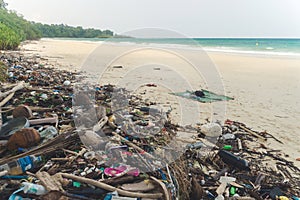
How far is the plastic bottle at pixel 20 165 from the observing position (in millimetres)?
2078

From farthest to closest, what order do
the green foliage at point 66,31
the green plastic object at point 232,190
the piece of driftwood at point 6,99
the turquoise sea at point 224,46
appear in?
the green foliage at point 66,31 < the turquoise sea at point 224,46 < the piece of driftwood at point 6,99 < the green plastic object at point 232,190

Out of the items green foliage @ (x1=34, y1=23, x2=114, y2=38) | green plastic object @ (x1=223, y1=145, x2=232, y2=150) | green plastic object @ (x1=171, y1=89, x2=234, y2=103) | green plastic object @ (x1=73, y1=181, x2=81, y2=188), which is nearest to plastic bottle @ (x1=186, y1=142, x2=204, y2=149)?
green plastic object @ (x1=223, y1=145, x2=232, y2=150)

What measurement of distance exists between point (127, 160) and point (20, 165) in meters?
1.01

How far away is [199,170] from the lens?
99.7 inches

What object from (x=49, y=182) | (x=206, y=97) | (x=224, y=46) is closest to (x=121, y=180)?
(x=49, y=182)

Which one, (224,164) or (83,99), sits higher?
(83,99)

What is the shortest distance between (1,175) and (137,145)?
1404 mm

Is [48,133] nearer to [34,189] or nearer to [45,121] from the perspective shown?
[45,121]

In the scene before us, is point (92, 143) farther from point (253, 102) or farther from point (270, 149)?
point (253, 102)

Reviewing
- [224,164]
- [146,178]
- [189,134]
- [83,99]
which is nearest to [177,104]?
[189,134]

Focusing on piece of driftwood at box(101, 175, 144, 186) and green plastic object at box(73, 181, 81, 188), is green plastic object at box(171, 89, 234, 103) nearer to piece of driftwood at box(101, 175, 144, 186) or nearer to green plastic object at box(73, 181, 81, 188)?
piece of driftwood at box(101, 175, 144, 186)

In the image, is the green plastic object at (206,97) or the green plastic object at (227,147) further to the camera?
the green plastic object at (206,97)

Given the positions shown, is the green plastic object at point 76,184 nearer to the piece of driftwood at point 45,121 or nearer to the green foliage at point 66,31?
the piece of driftwood at point 45,121

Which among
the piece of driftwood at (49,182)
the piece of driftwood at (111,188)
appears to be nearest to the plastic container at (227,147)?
the piece of driftwood at (111,188)
